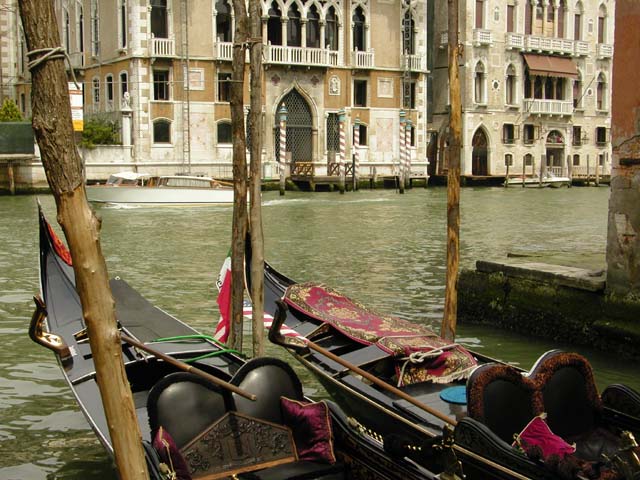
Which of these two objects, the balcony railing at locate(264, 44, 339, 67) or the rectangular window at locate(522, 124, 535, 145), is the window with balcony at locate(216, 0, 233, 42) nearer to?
the balcony railing at locate(264, 44, 339, 67)

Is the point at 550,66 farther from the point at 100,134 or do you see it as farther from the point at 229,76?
the point at 100,134

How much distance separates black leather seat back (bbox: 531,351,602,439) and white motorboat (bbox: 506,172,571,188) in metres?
23.8

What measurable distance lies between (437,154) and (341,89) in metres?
4.69

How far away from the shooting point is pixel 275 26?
24.1 metres

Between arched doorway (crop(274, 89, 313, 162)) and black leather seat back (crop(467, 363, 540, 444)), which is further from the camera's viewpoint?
arched doorway (crop(274, 89, 313, 162))

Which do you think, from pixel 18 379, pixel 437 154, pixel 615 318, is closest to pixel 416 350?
pixel 615 318

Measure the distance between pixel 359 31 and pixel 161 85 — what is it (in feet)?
20.7

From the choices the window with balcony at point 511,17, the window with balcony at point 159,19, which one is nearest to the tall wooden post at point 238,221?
the window with balcony at point 159,19

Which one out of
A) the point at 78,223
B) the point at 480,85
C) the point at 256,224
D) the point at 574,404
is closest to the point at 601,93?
the point at 480,85

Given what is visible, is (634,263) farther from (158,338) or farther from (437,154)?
(437,154)

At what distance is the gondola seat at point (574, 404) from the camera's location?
3281mm

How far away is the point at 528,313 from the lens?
6371 mm

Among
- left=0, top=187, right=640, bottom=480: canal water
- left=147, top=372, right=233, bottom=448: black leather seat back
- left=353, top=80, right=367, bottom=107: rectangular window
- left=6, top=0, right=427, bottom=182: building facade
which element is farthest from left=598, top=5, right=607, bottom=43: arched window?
left=147, top=372, right=233, bottom=448: black leather seat back

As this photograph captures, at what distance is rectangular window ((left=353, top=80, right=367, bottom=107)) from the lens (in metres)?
25.0
